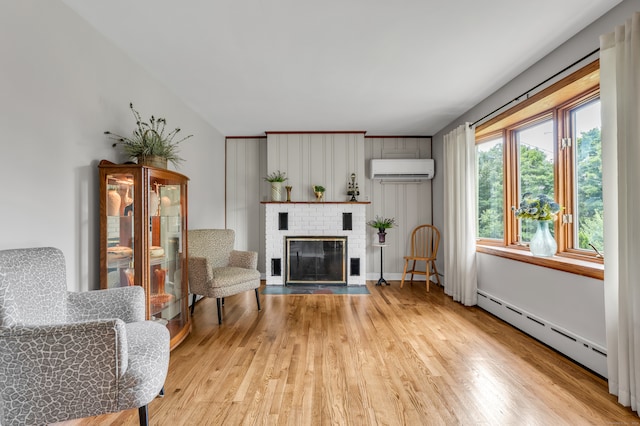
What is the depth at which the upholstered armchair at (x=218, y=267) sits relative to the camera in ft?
10.3

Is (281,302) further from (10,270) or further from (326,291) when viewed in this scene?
(10,270)

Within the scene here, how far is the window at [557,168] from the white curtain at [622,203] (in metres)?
0.29

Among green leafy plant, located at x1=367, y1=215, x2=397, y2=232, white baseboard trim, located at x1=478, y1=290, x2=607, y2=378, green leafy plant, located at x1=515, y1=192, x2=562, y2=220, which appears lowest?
white baseboard trim, located at x1=478, y1=290, x2=607, y2=378

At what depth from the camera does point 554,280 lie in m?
2.54

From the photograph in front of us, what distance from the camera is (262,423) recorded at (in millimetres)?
1640

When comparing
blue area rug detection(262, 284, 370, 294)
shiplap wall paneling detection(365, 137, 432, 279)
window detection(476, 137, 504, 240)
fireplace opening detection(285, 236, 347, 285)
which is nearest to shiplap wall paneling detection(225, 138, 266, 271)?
fireplace opening detection(285, 236, 347, 285)

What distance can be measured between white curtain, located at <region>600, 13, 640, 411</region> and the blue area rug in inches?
114

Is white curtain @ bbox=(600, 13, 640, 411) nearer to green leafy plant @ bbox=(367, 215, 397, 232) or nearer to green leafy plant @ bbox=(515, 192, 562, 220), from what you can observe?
green leafy plant @ bbox=(515, 192, 562, 220)

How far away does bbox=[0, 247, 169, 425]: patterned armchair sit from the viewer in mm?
1263

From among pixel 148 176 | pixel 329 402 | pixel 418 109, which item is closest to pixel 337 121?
pixel 418 109

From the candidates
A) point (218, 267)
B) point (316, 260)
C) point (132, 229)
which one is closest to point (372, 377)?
point (132, 229)

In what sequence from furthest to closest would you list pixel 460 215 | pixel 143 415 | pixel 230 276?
pixel 460 215 → pixel 230 276 → pixel 143 415

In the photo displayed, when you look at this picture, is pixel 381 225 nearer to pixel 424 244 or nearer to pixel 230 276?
pixel 424 244

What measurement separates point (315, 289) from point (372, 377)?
258 centimetres
